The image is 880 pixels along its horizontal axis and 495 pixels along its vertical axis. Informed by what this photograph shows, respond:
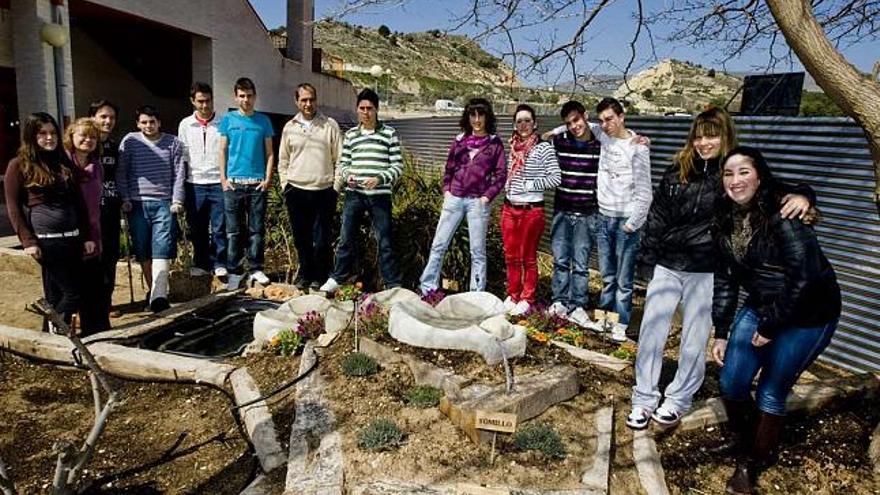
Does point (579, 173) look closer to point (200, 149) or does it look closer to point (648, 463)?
point (648, 463)

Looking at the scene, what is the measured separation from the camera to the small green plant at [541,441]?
2.66 m

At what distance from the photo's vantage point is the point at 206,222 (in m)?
5.70

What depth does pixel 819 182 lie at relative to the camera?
469 centimetres

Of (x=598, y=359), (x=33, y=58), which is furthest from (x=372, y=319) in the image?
(x=33, y=58)

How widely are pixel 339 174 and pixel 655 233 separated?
3008 millimetres

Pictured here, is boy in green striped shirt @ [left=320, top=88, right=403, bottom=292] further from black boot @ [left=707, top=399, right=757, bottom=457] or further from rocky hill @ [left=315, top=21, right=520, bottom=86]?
rocky hill @ [left=315, top=21, right=520, bottom=86]

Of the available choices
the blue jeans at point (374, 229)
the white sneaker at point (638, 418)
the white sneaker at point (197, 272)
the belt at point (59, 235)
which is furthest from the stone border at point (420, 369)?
the white sneaker at point (197, 272)

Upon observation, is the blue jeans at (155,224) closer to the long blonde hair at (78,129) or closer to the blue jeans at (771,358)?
the long blonde hair at (78,129)

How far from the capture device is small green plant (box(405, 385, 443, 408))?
9.99 feet

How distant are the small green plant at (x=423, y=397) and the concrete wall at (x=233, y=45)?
8550 mm

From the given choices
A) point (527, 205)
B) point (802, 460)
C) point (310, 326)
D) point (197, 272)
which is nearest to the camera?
point (802, 460)

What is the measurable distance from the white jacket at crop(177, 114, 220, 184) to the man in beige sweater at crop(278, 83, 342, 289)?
0.64 meters

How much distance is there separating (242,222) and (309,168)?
99 centimetres

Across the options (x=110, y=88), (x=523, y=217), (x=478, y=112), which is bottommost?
(x=523, y=217)
